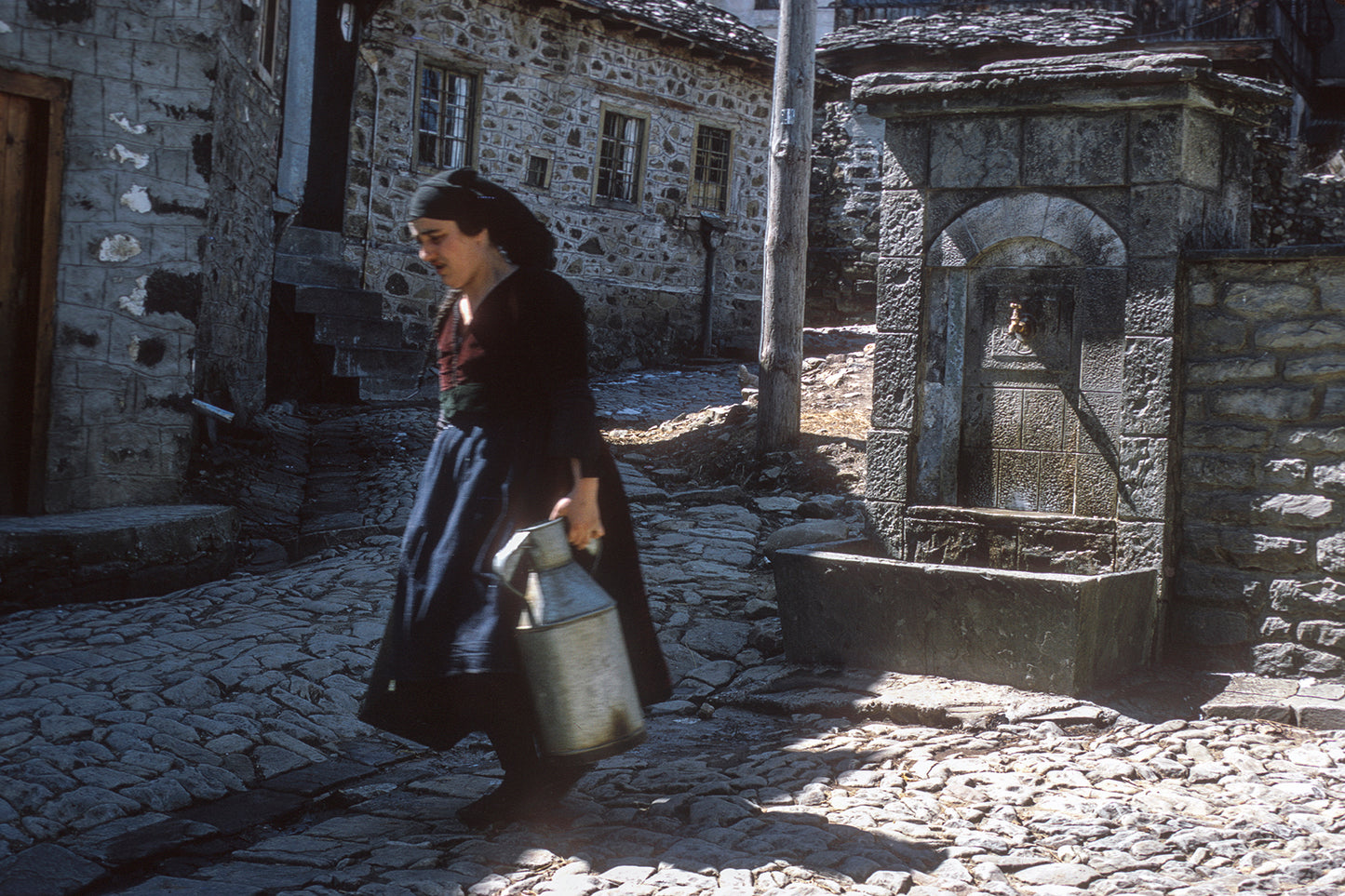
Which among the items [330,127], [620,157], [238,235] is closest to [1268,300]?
[238,235]

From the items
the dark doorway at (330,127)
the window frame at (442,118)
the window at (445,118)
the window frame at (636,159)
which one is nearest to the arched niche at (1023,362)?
the dark doorway at (330,127)

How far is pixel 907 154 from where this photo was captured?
5.18m

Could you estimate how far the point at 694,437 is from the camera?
10.1m

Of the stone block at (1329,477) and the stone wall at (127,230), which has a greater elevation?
the stone wall at (127,230)

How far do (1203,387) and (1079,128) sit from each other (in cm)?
110

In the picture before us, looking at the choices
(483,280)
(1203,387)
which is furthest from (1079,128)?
(483,280)

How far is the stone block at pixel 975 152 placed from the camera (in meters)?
4.96

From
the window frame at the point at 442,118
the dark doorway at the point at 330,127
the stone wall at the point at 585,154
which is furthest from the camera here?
the window frame at the point at 442,118

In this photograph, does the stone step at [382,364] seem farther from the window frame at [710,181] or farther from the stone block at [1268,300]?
the stone block at [1268,300]

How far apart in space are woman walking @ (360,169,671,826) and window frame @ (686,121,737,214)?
44.4 feet

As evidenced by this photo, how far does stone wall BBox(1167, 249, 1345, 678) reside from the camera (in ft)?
14.7

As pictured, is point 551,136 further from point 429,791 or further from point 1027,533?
point 429,791

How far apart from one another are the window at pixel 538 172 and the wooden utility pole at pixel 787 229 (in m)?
6.59

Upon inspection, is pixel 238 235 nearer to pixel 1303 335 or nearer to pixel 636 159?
pixel 1303 335
